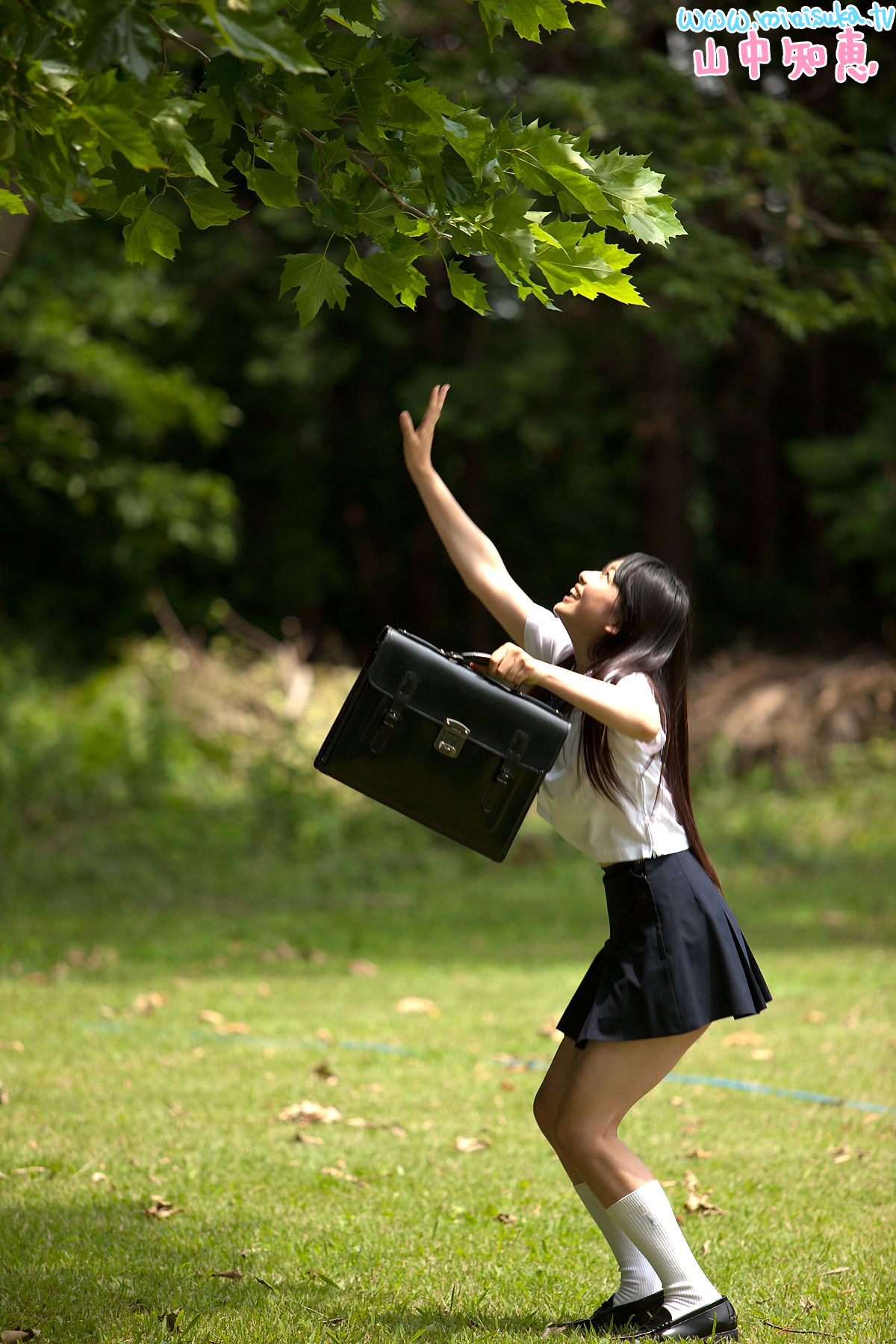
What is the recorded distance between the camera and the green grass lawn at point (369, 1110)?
3492 millimetres

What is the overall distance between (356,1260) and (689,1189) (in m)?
1.21

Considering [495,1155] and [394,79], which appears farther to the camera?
[495,1155]

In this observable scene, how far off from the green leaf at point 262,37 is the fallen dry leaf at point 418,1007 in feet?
18.0

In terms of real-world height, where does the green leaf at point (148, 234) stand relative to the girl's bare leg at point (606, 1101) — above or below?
above

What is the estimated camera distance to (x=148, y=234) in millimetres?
2900

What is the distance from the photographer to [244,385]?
76.6 ft

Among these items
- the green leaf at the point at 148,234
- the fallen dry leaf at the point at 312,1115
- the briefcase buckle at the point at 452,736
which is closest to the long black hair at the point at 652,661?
the briefcase buckle at the point at 452,736

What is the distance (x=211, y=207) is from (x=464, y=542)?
111 centimetres

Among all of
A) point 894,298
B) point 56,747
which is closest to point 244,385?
point 56,747

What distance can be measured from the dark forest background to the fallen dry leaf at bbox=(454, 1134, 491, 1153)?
14.5ft

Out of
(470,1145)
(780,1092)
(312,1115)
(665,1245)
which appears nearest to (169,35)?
(665,1245)

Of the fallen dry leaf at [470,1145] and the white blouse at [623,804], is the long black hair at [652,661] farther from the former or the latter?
the fallen dry leaf at [470,1145]

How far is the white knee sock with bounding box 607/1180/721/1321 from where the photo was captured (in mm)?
3039

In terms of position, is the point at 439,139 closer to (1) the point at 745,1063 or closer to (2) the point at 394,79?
(2) the point at 394,79
